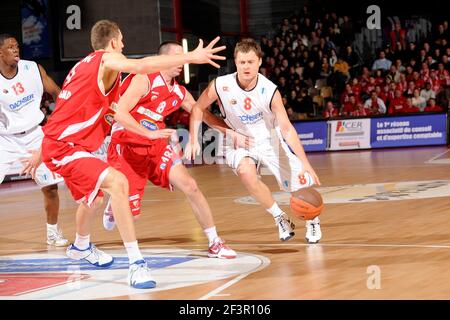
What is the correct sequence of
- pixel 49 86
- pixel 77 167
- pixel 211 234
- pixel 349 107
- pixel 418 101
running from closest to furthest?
pixel 77 167 → pixel 211 234 → pixel 49 86 → pixel 418 101 → pixel 349 107

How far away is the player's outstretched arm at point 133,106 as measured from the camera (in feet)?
22.2

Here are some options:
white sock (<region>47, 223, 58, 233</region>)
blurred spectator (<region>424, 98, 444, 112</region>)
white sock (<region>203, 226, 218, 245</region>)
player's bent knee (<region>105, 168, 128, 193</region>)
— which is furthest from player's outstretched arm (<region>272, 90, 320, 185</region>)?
blurred spectator (<region>424, 98, 444, 112</region>)

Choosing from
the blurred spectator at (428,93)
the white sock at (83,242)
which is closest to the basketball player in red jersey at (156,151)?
the white sock at (83,242)

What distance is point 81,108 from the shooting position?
21.7ft

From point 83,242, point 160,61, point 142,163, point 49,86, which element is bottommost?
point 83,242

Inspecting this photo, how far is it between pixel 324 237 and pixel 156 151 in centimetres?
187

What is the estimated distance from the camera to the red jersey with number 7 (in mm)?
6543

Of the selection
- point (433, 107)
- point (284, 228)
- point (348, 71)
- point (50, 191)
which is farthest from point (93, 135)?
point (348, 71)

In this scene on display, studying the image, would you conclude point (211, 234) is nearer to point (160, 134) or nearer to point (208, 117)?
point (208, 117)

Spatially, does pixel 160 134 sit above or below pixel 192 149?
above

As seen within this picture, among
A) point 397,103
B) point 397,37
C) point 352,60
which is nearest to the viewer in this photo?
point 397,103

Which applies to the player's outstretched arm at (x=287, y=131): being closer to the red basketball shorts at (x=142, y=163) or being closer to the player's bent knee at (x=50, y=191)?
the red basketball shorts at (x=142, y=163)

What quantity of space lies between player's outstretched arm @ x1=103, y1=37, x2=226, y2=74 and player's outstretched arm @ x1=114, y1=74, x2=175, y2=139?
73cm

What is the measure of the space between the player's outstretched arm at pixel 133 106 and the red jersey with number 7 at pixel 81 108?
0.29m
